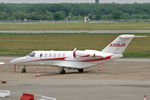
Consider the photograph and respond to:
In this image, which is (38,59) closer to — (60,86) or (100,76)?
(100,76)

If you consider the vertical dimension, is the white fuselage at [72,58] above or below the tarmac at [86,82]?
above

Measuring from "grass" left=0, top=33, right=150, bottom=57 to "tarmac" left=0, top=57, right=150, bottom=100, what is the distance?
16.6 m

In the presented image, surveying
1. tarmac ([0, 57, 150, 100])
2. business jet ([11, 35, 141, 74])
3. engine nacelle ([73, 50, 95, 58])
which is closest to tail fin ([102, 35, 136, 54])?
A: business jet ([11, 35, 141, 74])

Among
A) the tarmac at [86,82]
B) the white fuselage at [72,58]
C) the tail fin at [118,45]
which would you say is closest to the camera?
the tarmac at [86,82]

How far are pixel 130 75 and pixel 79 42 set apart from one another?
46149 mm

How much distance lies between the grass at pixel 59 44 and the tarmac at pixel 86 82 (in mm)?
16563

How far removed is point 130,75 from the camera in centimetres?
5597

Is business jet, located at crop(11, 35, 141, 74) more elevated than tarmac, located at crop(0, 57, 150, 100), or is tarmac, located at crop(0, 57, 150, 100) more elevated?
business jet, located at crop(11, 35, 141, 74)

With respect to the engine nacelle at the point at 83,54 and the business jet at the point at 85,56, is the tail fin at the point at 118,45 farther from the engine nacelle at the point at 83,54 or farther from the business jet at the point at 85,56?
the engine nacelle at the point at 83,54

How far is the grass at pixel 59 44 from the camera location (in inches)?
3330

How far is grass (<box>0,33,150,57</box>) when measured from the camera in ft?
278

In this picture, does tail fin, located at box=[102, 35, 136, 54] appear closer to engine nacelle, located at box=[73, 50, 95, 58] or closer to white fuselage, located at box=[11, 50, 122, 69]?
white fuselage, located at box=[11, 50, 122, 69]

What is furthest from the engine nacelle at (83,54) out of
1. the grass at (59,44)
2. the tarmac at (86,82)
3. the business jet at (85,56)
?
the grass at (59,44)

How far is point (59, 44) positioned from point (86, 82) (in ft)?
160
